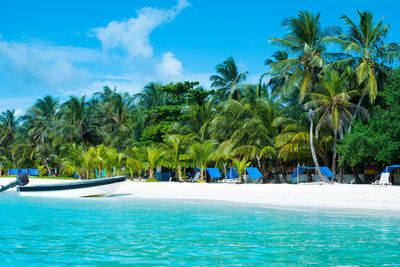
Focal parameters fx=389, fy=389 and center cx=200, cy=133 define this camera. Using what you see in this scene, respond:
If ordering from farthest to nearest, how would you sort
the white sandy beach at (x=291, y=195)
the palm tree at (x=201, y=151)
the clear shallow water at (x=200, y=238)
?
1. the palm tree at (x=201, y=151)
2. the white sandy beach at (x=291, y=195)
3. the clear shallow water at (x=200, y=238)

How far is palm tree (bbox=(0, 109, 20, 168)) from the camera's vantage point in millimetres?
45312

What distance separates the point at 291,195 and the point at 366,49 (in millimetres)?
11829

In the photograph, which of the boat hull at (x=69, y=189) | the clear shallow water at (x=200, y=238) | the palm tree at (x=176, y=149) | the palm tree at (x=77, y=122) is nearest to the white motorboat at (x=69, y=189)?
the boat hull at (x=69, y=189)

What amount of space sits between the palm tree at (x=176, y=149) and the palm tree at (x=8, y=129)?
28.3m

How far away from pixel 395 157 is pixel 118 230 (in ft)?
53.1

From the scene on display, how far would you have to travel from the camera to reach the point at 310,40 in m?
23.1

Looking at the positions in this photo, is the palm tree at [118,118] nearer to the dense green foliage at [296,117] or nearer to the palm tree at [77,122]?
the palm tree at [77,122]

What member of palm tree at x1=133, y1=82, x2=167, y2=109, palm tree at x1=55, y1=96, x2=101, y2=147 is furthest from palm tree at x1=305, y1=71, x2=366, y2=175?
palm tree at x1=55, y1=96, x2=101, y2=147

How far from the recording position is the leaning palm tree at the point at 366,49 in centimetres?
2073

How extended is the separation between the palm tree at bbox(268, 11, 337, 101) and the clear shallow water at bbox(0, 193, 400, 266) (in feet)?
45.4

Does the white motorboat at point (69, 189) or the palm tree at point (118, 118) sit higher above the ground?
the palm tree at point (118, 118)

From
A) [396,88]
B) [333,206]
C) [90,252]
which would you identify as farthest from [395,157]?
[90,252]

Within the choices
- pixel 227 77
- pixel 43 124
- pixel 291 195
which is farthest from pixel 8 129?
pixel 291 195

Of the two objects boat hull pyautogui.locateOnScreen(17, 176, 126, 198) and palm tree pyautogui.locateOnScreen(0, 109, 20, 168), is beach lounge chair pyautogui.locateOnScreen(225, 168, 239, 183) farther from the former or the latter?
palm tree pyautogui.locateOnScreen(0, 109, 20, 168)
